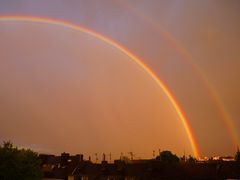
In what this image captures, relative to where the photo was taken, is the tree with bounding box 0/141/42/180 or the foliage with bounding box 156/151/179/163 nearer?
the tree with bounding box 0/141/42/180

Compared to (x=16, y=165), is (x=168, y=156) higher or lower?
higher

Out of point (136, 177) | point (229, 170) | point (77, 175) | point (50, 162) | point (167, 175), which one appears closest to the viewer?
point (229, 170)

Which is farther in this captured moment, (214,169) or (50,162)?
(50,162)

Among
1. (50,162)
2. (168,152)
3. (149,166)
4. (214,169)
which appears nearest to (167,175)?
(149,166)

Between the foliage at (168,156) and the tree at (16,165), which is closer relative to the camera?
the tree at (16,165)

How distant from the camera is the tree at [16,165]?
54.2m

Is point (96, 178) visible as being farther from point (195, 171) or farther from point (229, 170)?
point (229, 170)

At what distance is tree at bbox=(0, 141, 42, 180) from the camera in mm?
54156

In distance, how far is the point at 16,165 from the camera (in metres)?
54.9

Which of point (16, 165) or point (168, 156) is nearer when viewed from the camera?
point (16, 165)

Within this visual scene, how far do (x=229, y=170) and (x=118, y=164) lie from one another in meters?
26.3

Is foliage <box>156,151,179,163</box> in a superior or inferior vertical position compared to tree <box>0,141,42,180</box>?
superior

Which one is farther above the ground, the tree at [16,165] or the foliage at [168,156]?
the foliage at [168,156]

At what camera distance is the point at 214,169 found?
62.8 meters
